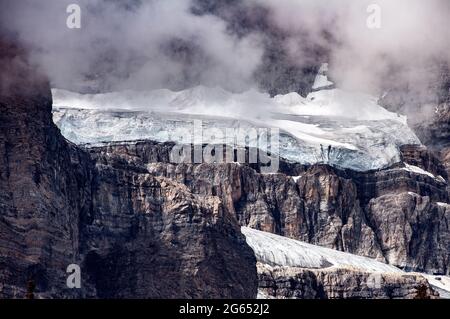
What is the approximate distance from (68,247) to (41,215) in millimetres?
5763
